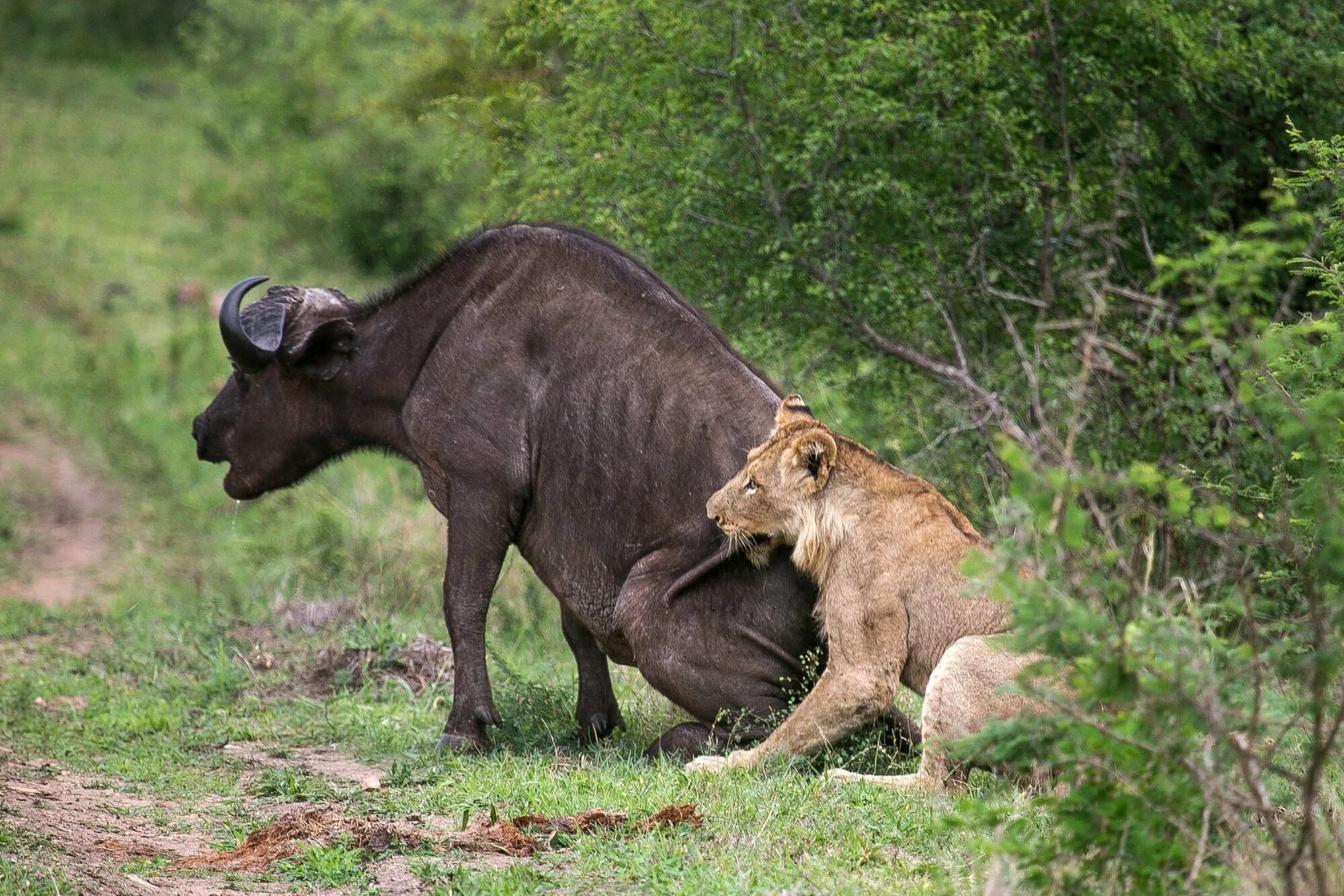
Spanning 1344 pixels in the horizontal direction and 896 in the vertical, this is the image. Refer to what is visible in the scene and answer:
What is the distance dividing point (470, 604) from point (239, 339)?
175cm

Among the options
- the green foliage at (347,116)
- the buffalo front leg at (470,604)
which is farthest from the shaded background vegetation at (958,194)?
the green foliage at (347,116)

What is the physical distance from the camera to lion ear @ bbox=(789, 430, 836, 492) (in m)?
6.73

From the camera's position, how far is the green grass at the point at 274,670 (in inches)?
219

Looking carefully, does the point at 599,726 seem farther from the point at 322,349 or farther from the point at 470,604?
the point at 322,349

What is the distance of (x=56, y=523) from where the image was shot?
1477cm

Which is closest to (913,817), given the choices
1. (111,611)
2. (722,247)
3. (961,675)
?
(961,675)

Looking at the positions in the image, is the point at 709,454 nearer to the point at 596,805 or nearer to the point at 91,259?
→ the point at 596,805

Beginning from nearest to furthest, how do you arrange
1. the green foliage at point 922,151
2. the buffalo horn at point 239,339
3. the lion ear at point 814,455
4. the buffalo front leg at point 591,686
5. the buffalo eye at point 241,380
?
the lion ear at point 814,455, the buffalo horn at point 239,339, the buffalo front leg at point 591,686, the buffalo eye at point 241,380, the green foliage at point 922,151

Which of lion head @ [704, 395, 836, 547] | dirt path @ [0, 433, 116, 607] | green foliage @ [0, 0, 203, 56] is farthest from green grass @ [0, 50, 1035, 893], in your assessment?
green foliage @ [0, 0, 203, 56]

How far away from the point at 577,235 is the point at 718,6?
2738 millimetres

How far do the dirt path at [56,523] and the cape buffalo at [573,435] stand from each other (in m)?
5.56

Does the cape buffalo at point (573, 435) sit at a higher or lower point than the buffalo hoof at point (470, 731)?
higher

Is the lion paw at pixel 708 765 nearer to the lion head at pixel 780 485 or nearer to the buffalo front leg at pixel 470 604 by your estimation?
the lion head at pixel 780 485

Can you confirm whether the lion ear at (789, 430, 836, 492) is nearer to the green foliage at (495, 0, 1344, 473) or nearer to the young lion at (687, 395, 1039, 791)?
the young lion at (687, 395, 1039, 791)
